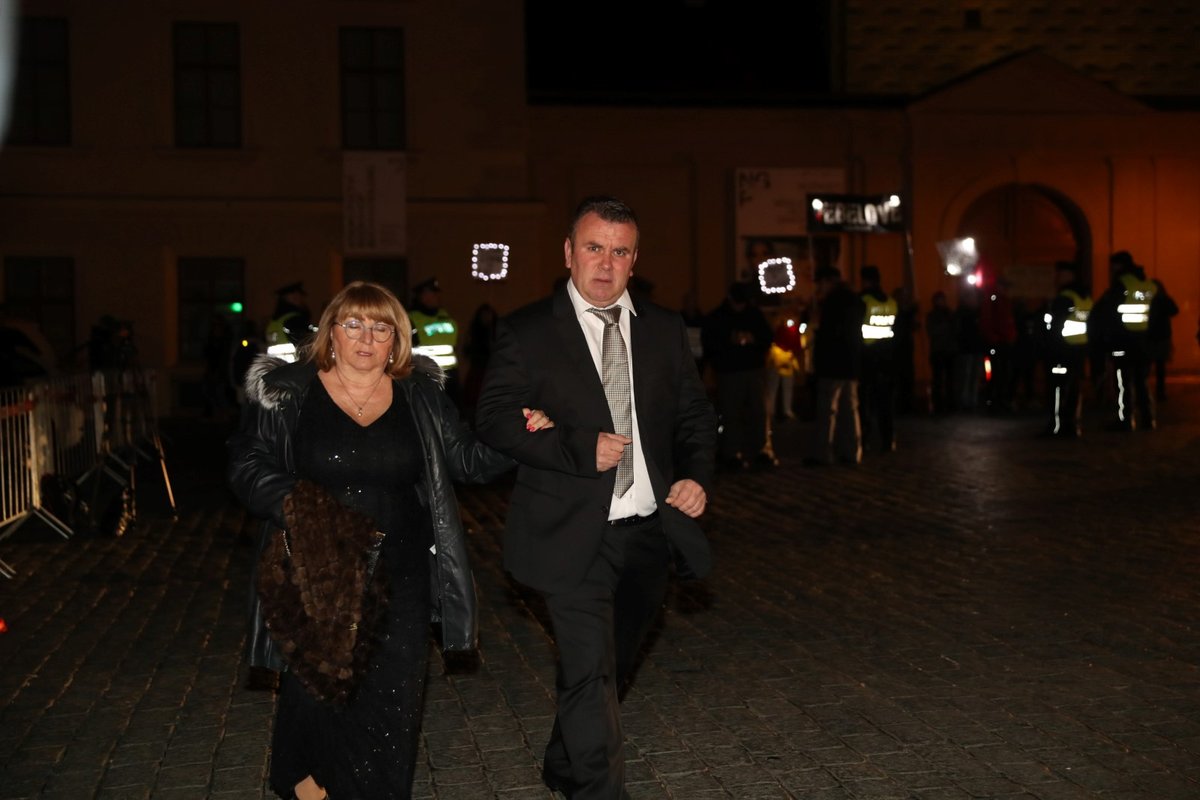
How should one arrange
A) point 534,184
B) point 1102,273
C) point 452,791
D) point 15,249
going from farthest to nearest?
1. point 1102,273
2. point 534,184
3. point 15,249
4. point 452,791

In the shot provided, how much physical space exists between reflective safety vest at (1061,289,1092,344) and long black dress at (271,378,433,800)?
45.7 feet

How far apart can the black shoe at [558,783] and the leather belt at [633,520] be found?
845mm

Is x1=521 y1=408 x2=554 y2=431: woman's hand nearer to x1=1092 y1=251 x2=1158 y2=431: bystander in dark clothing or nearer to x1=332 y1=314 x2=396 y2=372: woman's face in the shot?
x1=332 y1=314 x2=396 y2=372: woman's face

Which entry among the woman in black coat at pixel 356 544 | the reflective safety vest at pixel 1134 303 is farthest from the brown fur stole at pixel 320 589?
the reflective safety vest at pixel 1134 303

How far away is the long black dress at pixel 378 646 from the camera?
488cm

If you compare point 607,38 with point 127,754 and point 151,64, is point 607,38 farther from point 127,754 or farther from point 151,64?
point 127,754

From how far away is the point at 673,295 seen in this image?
3097 centimetres

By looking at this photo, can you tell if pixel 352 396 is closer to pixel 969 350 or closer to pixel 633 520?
pixel 633 520

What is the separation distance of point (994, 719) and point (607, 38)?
32689 millimetres

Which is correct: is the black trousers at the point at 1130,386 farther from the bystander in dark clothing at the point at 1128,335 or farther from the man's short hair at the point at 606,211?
the man's short hair at the point at 606,211

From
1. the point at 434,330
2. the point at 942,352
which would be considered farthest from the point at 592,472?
the point at 942,352

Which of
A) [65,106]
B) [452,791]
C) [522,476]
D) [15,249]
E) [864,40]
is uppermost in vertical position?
[864,40]

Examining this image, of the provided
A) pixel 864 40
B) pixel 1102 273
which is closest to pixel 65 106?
pixel 864 40

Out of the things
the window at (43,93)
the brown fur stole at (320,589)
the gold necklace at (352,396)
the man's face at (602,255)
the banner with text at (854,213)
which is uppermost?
the window at (43,93)
